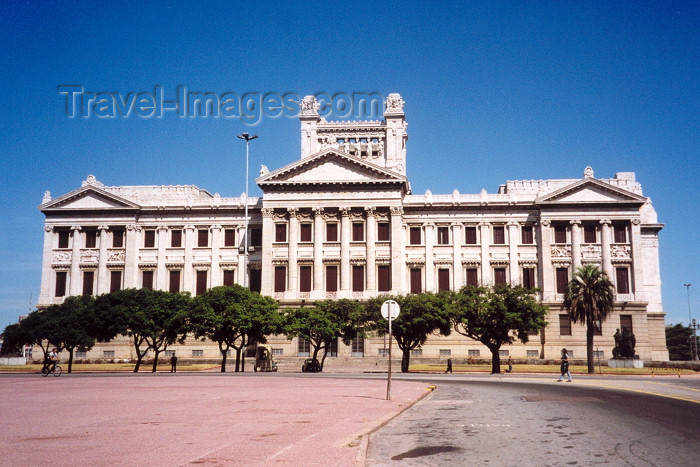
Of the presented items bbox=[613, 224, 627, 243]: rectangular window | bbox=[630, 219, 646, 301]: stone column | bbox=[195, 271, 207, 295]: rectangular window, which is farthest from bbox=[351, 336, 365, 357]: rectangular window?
bbox=[613, 224, 627, 243]: rectangular window

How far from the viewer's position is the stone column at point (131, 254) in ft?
236

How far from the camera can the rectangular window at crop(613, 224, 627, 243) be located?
68875 mm

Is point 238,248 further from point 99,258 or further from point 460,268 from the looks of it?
point 460,268

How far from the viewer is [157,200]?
7475cm

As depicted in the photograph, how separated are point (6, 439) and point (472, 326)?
4225cm

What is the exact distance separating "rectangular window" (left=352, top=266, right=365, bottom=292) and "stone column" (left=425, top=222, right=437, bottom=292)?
22.5ft

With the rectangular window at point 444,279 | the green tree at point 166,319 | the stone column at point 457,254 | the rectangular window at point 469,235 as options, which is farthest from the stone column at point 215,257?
the rectangular window at point 469,235

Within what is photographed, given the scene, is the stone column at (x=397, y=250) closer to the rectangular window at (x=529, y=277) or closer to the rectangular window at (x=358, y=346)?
the rectangular window at (x=358, y=346)

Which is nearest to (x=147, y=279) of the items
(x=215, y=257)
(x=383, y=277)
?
(x=215, y=257)

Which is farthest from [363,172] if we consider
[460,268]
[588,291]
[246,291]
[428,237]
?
[588,291]

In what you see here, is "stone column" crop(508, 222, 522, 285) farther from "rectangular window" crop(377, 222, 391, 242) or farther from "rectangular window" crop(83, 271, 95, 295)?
"rectangular window" crop(83, 271, 95, 295)

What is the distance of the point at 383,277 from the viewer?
2694 inches

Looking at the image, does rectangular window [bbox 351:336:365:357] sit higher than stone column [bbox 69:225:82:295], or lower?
lower

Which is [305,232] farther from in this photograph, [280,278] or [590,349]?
[590,349]
